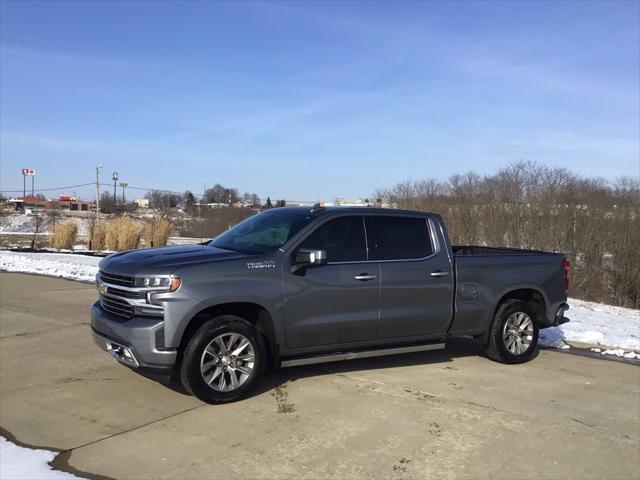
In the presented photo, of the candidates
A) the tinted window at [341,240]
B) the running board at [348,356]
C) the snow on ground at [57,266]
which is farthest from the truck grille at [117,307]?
the snow on ground at [57,266]

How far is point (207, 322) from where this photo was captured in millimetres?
5148

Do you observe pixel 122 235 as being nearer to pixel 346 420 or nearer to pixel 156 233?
pixel 156 233

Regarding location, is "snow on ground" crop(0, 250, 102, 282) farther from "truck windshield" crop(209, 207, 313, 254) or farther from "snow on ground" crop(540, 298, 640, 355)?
"snow on ground" crop(540, 298, 640, 355)

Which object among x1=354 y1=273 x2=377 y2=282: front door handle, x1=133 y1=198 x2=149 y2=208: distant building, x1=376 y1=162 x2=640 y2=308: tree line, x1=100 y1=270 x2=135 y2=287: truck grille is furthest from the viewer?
x1=133 y1=198 x2=149 y2=208: distant building

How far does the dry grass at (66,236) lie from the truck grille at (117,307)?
71.2 feet

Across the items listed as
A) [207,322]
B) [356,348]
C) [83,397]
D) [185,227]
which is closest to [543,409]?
[356,348]

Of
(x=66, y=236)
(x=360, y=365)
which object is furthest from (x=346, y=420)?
(x=66, y=236)

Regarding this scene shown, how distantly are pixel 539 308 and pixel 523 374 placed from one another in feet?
3.69

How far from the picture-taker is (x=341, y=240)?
19.8 ft

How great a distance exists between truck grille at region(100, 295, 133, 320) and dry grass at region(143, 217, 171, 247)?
63.2 ft

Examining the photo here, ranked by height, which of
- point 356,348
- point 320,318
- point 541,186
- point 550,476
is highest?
point 541,186

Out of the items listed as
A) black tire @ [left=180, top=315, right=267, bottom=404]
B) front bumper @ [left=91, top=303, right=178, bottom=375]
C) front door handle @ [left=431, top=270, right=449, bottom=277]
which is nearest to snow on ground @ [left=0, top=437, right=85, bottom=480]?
front bumper @ [left=91, top=303, right=178, bottom=375]

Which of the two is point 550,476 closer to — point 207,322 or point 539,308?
point 207,322

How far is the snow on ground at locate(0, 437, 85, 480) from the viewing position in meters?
3.73
